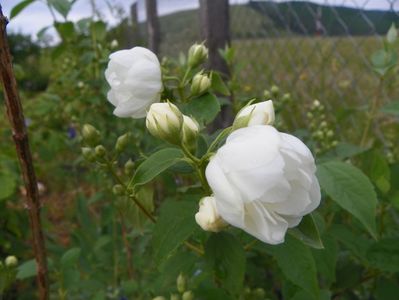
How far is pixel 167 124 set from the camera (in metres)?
0.59

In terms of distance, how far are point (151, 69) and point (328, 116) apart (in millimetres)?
1459

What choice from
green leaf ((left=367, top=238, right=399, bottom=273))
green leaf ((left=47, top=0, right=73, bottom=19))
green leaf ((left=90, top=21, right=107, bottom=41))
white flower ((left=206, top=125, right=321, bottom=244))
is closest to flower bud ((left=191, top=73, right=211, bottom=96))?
white flower ((left=206, top=125, right=321, bottom=244))

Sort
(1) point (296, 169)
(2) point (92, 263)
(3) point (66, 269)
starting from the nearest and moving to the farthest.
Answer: (1) point (296, 169) → (3) point (66, 269) → (2) point (92, 263)

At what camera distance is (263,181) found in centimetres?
48

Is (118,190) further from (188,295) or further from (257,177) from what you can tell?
(257,177)

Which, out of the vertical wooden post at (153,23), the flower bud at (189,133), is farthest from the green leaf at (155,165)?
the vertical wooden post at (153,23)

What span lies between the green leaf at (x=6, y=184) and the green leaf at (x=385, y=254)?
1.03 metres

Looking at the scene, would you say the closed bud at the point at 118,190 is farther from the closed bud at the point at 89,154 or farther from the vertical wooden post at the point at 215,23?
the vertical wooden post at the point at 215,23

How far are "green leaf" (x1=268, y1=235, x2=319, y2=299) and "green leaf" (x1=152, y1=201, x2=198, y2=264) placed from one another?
138 mm

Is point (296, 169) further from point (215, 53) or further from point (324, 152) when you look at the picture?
point (215, 53)

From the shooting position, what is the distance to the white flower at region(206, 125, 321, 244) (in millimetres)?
481

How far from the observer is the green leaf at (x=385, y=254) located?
898 millimetres

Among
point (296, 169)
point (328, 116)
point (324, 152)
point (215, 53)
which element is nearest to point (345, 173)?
point (296, 169)

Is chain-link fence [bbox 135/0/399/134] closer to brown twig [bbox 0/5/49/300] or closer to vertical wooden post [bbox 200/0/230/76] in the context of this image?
vertical wooden post [bbox 200/0/230/76]
